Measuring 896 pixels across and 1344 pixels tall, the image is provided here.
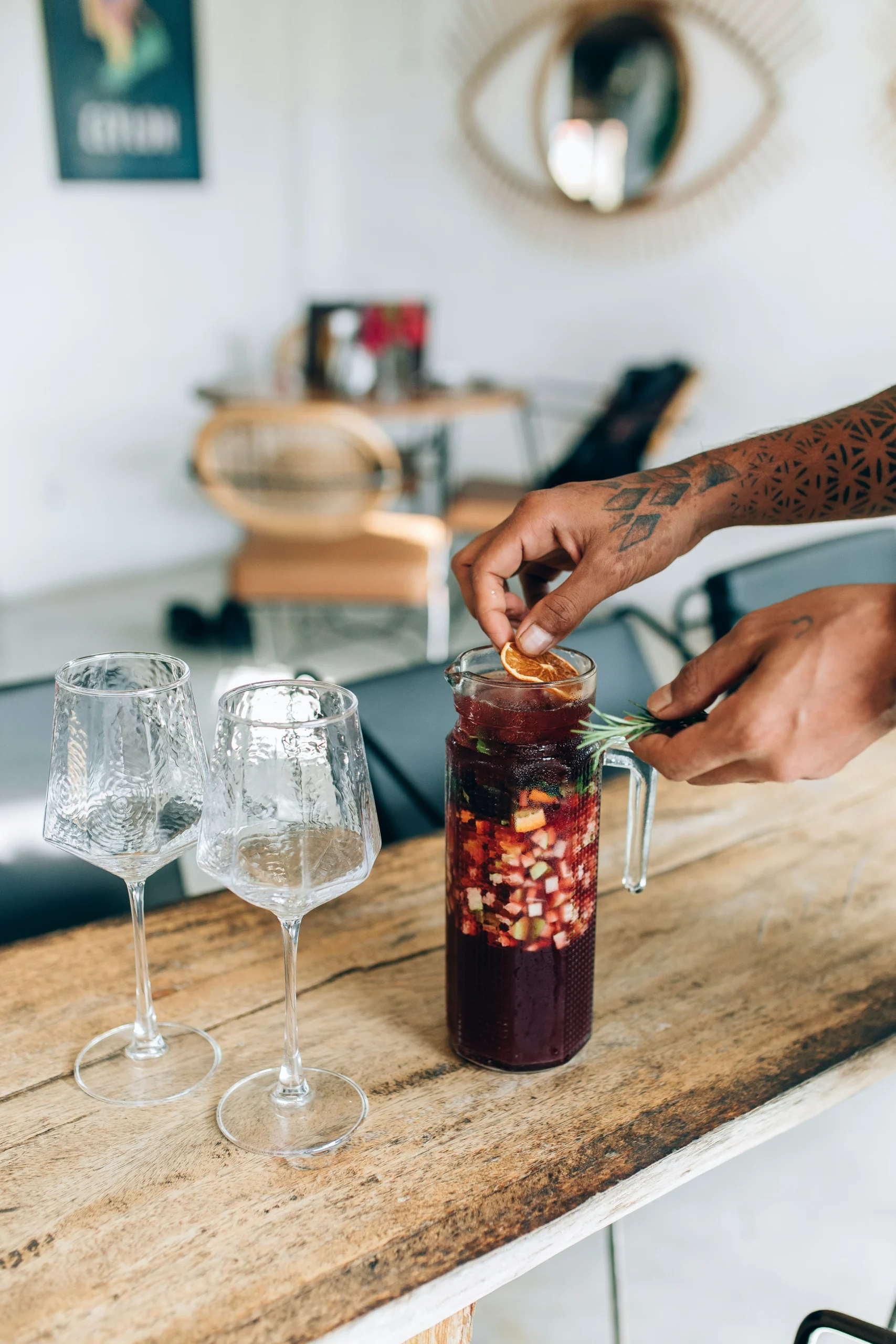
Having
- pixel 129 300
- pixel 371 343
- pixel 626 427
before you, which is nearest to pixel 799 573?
pixel 626 427

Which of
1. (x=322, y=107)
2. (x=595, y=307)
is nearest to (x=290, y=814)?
(x=595, y=307)

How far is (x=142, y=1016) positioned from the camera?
83cm

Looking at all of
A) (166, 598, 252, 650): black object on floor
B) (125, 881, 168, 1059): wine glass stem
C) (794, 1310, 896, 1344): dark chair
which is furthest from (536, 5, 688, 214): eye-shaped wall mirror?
(794, 1310, 896, 1344): dark chair

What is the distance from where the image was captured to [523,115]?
14.7ft

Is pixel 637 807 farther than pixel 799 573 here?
No

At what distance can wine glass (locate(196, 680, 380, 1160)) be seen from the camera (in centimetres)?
70

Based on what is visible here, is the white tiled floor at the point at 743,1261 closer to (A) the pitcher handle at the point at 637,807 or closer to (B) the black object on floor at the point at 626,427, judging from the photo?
(A) the pitcher handle at the point at 637,807

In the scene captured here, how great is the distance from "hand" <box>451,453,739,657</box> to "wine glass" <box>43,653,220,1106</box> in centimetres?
25

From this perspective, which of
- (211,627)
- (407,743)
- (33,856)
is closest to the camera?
(33,856)

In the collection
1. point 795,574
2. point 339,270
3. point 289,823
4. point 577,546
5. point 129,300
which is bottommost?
point 795,574

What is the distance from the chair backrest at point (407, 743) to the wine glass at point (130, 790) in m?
0.50

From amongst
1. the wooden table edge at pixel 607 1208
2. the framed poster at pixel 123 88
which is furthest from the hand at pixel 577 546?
the framed poster at pixel 123 88

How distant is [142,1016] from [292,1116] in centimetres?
14

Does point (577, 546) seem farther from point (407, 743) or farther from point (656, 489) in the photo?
point (407, 743)
